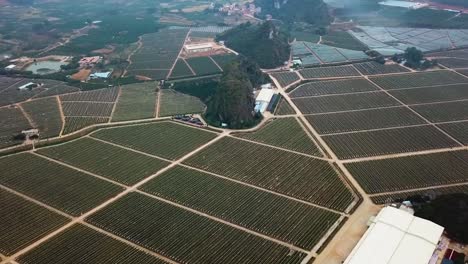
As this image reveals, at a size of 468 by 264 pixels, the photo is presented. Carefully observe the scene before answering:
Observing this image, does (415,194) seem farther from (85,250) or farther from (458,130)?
(85,250)

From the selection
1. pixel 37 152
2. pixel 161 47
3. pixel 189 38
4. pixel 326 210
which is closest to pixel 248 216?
pixel 326 210

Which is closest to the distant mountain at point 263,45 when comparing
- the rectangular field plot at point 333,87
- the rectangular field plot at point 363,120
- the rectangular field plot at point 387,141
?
the rectangular field plot at point 333,87

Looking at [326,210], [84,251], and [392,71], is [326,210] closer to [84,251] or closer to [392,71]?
[84,251]

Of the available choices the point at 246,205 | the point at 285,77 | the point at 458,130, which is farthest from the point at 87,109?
the point at 458,130

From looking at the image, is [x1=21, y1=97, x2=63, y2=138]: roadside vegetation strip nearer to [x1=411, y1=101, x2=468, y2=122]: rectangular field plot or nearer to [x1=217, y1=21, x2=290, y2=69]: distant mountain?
[x1=217, y1=21, x2=290, y2=69]: distant mountain

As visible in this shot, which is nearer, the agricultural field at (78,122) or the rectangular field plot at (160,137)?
the rectangular field plot at (160,137)

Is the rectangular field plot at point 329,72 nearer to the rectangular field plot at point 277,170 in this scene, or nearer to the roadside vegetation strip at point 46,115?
the rectangular field plot at point 277,170
